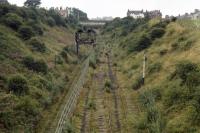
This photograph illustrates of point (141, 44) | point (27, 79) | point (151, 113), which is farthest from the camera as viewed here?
point (141, 44)

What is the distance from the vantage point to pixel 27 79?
133ft

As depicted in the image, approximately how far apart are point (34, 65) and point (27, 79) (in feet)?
20.9

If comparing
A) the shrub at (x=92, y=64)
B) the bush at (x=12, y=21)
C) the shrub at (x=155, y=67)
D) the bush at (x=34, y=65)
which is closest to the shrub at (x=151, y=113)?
the shrub at (x=155, y=67)

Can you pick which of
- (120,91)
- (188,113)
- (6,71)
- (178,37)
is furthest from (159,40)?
(188,113)

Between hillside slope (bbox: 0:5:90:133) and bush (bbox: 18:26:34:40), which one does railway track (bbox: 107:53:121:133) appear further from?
bush (bbox: 18:26:34:40)

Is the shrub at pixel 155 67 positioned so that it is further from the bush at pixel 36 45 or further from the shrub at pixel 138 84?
the bush at pixel 36 45

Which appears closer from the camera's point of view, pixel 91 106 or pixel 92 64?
pixel 91 106

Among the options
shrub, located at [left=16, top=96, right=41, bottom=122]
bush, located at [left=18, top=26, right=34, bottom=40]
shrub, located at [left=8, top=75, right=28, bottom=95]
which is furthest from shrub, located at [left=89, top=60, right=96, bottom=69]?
shrub, located at [left=16, top=96, right=41, bottom=122]

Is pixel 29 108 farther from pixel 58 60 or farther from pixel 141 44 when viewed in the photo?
pixel 141 44

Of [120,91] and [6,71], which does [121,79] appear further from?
[6,71]

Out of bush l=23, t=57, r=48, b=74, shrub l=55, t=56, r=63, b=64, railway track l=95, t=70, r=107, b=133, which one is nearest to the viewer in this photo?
railway track l=95, t=70, r=107, b=133

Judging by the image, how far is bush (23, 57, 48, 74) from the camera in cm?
4650

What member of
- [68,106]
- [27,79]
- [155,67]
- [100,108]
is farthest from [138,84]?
[27,79]

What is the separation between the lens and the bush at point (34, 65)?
46500 mm
